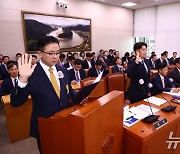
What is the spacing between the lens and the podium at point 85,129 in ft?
2.61

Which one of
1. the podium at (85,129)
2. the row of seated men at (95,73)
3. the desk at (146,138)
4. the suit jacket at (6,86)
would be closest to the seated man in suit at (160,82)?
the row of seated men at (95,73)

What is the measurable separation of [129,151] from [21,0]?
18.8 ft

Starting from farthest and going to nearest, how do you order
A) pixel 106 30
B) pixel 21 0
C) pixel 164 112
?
pixel 106 30, pixel 21 0, pixel 164 112

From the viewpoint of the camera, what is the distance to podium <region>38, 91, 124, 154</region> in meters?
0.80

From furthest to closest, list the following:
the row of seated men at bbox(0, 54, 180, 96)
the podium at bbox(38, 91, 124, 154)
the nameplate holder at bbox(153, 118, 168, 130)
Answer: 1. the row of seated men at bbox(0, 54, 180, 96)
2. the nameplate holder at bbox(153, 118, 168, 130)
3. the podium at bbox(38, 91, 124, 154)

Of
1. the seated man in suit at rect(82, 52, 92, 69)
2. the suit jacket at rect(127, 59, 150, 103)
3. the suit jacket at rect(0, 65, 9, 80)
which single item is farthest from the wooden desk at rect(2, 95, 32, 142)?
the seated man in suit at rect(82, 52, 92, 69)

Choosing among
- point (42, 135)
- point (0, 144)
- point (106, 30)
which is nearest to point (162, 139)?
point (42, 135)

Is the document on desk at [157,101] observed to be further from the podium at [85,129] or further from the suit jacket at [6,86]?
the suit jacket at [6,86]

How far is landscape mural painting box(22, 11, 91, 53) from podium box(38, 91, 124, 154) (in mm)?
5118

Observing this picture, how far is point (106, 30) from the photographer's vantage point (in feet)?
27.1

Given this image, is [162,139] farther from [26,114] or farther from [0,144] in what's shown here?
[0,144]

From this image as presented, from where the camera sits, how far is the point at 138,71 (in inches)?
89.2

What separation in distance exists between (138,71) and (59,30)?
4.82 meters

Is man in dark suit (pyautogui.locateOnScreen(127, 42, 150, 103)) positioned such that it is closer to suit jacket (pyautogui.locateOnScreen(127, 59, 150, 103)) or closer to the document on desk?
suit jacket (pyautogui.locateOnScreen(127, 59, 150, 103))
